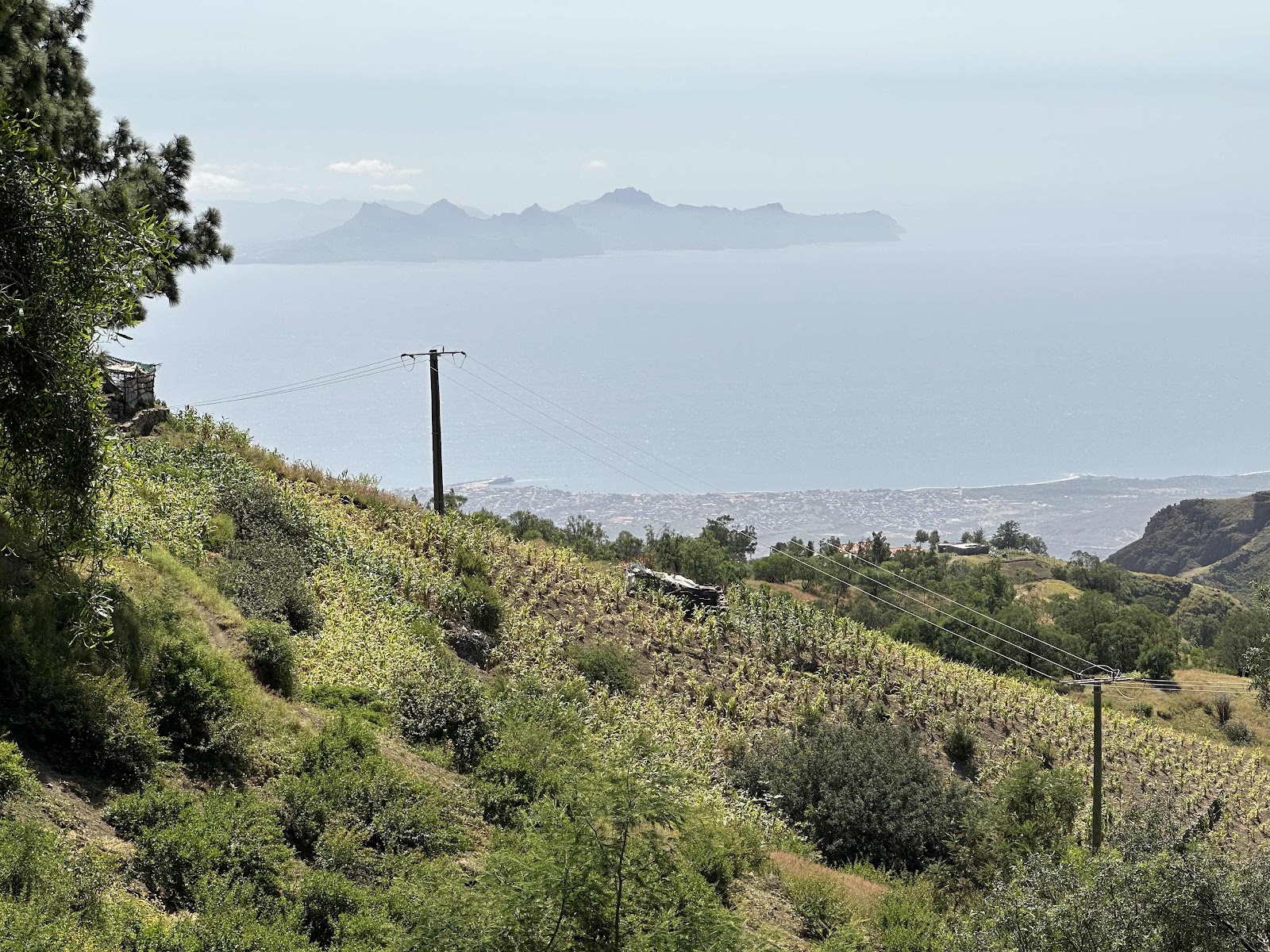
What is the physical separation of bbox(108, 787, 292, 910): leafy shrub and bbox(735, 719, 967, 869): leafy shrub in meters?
9.75

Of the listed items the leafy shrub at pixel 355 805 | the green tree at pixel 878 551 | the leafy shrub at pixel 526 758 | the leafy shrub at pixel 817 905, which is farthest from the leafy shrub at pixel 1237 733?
the leafy shrub at pixel 355 805

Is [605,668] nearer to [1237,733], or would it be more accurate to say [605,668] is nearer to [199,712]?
[199,712]

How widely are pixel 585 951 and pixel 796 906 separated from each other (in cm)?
617

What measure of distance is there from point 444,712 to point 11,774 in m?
6.27

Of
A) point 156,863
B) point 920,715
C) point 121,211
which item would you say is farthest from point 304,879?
point 920,715

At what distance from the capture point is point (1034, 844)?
50.6 ft

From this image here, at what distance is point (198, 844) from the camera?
8.73m

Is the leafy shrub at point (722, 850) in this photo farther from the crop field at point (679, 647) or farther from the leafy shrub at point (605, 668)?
the leafy shrub at point (605, 668)

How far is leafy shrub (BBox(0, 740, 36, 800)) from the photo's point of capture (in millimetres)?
8328

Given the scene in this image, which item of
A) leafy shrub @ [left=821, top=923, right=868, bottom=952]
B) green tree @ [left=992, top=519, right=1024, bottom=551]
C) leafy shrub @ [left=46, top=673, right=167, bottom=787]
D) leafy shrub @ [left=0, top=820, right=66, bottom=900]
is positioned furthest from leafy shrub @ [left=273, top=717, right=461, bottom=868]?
green tree @ [left=992, top=519, right=1024, bottom=551]

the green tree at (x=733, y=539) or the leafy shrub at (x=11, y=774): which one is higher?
the leafy shrub at (x=11, y=774)

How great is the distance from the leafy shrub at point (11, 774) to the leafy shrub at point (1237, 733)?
116 feet

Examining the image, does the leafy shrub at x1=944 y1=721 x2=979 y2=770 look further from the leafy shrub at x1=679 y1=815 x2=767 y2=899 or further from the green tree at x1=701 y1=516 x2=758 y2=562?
the green tree at x1=701 y1=516 x2=758 y2=562

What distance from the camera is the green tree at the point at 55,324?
9219mm
